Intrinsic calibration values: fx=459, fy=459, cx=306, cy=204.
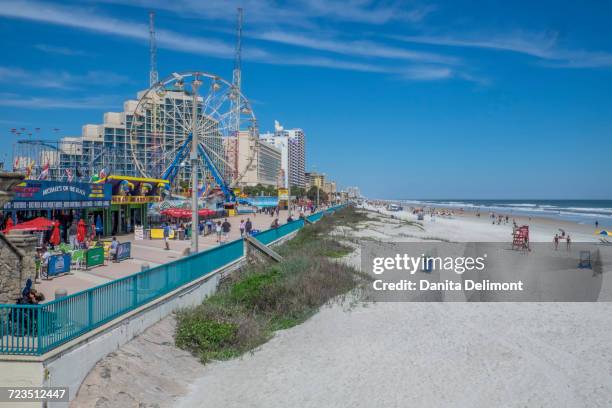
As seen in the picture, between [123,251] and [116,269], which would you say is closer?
[116,269]

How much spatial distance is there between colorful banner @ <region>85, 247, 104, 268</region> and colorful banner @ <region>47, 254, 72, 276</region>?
883 mm

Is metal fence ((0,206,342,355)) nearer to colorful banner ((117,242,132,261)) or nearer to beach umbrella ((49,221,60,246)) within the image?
colorful banner ((117,242,132,261))

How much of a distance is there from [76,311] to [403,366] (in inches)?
237

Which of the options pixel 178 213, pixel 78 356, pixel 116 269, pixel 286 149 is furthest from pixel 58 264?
pixel 286 149

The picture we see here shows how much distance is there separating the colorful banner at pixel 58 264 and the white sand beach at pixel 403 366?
4.68 metres

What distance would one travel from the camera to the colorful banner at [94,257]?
13383mm

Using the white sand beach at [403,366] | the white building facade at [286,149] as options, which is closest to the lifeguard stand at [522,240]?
the white sand beach at [403,366]

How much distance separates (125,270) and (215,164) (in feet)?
106

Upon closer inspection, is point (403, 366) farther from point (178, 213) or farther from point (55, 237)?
point (178, 213)

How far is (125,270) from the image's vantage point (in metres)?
13.4

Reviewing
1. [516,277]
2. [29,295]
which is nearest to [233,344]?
[29,295]

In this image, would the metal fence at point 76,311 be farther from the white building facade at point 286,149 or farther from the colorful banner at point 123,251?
the white building facade at point 286,149

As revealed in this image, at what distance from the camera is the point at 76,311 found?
6.94 metres

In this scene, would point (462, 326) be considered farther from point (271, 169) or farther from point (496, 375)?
point (271, 169)
